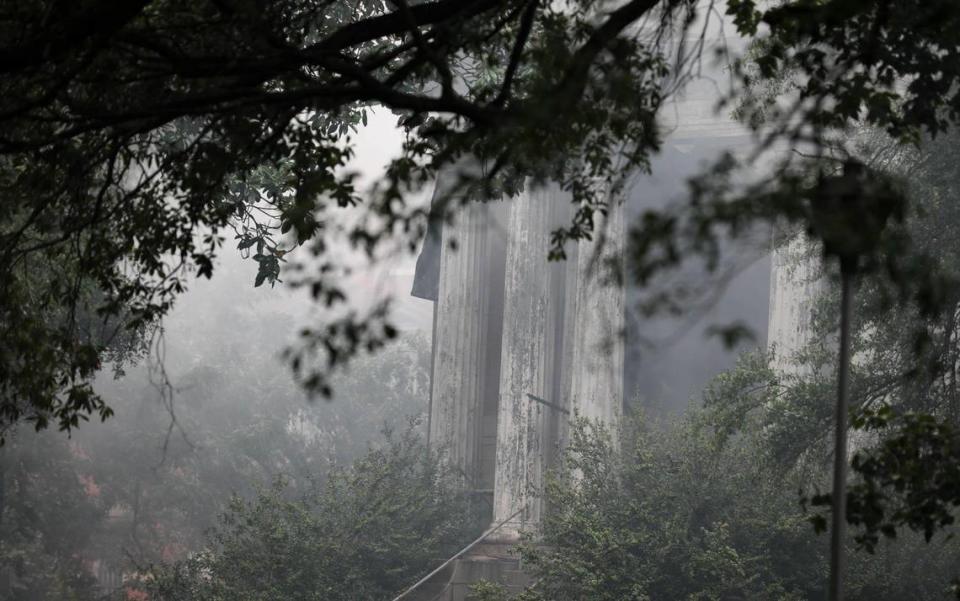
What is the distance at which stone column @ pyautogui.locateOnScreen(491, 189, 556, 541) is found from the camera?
88.3ft

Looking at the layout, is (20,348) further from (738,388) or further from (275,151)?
(738,388)

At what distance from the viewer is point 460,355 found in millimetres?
29750

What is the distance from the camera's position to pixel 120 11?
273 inches

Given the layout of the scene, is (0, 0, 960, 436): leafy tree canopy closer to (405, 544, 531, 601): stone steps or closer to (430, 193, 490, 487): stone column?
(405, 544, 531, 601): stone steps

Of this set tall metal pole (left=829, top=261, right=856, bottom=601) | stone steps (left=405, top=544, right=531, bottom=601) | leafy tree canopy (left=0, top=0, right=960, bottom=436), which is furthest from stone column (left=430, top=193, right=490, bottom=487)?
tall metal pole (left=829, top=261, right=856, bottom=601)

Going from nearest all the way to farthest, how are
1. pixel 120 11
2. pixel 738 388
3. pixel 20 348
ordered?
pixel 120 11
pixel 20 348
pixel 738 388

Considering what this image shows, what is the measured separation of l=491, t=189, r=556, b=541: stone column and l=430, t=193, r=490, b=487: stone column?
2242 millimetres

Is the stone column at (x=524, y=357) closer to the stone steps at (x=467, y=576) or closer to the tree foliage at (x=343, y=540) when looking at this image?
the tree foliage at (x=343, y=540)

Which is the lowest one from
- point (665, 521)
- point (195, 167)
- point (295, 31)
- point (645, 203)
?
point (665, 521)

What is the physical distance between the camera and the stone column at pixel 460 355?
29594 millimetres

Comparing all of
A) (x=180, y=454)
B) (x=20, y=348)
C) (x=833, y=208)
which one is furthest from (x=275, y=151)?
(x=180, y=454)

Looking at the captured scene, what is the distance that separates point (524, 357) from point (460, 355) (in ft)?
9.43

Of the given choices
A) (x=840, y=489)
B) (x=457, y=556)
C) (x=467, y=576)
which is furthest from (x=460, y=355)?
(x=840, y=489)

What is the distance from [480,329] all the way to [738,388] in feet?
41.8
